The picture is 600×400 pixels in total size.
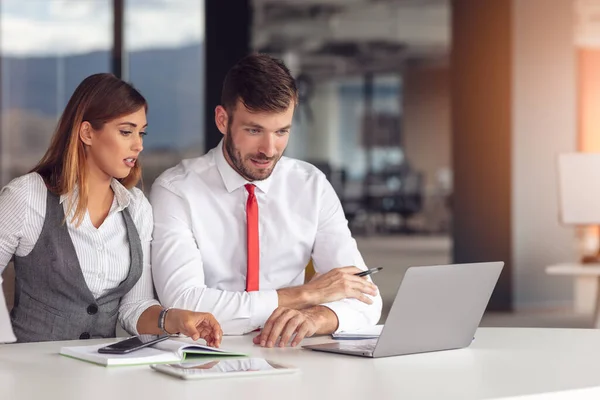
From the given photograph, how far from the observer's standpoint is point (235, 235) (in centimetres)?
→ 307

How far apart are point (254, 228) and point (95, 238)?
0.49 meters

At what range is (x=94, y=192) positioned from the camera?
109 inches

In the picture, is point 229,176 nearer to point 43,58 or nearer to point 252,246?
point 252,246

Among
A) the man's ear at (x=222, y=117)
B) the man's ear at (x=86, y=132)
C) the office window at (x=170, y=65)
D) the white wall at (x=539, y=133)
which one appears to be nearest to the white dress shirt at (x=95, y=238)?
the man's ear at (x=86, y=132)

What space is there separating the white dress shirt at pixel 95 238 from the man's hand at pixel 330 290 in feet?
1.24

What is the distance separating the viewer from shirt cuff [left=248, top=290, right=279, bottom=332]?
2719 mm

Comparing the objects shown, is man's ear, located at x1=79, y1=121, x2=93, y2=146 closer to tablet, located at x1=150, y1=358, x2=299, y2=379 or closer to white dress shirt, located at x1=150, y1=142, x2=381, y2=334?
white dress shirt, located at x1=150, y1=142, x2=381, y2=334

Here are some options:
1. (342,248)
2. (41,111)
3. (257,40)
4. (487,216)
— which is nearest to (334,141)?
(257,40)

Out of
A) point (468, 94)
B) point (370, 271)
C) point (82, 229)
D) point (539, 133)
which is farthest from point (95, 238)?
point (468, 94)

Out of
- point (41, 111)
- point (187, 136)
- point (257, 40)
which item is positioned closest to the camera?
point (187, 136)

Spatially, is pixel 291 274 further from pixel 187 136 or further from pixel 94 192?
pixel 187 136

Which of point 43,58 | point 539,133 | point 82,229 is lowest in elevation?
point 82,229

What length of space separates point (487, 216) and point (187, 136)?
2.94 metres

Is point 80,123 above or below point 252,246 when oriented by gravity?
above
